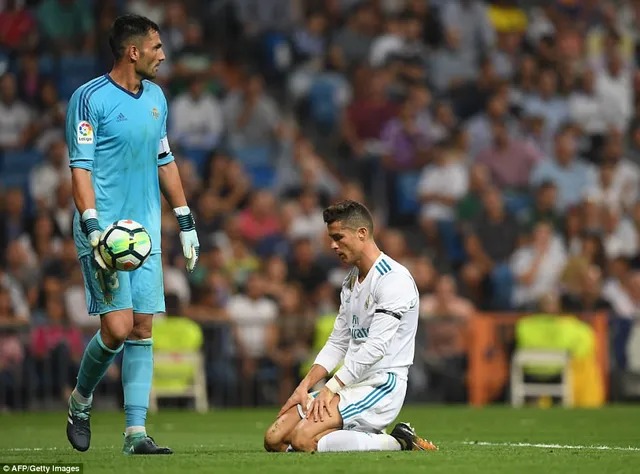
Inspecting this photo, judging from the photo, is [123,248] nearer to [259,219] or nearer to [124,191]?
[124,191]

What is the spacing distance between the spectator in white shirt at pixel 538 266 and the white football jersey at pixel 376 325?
34.0 ft

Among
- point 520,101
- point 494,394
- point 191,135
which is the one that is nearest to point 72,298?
point 191,135

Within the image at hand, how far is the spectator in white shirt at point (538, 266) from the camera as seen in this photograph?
64.7 feet

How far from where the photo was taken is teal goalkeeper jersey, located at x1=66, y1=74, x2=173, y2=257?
29.8ft

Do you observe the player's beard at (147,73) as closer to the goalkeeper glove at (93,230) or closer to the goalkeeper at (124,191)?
the goalkeeper at (124,191)

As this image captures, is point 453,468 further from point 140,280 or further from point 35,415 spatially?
point 35,415

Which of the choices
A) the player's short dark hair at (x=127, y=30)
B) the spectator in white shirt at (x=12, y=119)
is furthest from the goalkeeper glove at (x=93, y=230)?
the spectator in white shirt at (x=12, y=119)

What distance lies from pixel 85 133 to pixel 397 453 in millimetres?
2882

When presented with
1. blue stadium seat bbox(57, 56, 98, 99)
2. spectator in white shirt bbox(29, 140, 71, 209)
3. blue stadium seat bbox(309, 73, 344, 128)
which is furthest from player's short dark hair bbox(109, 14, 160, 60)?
blue stadium seat bbox(309, 73, 344, 128)

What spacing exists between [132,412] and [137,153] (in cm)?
170

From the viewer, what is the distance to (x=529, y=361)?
18406mm

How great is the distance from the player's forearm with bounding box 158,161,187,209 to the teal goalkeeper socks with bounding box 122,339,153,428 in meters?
0.99

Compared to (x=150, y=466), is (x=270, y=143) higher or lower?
higher

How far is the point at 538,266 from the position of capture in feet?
65.2
